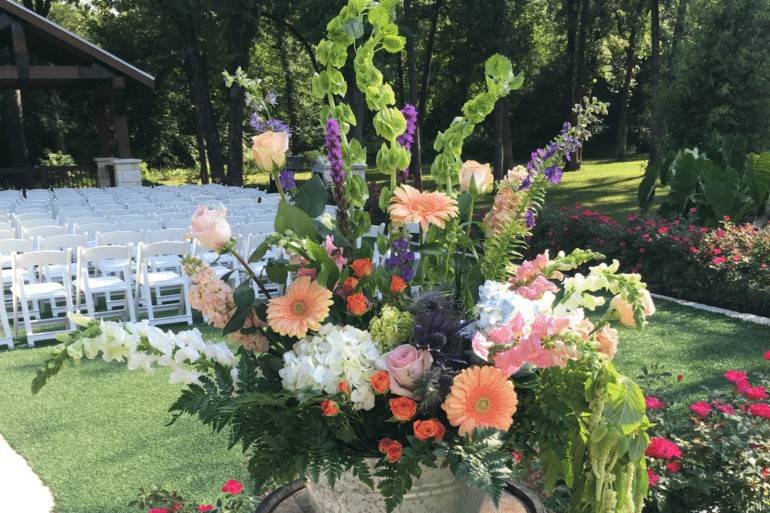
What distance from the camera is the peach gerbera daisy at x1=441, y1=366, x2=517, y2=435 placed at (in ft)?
4.19

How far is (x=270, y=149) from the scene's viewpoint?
5.08 ft

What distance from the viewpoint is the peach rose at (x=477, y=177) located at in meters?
1.66

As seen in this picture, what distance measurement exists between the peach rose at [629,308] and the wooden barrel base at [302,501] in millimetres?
671

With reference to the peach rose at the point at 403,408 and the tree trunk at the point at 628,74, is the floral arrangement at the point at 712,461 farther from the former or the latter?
the tree trunk at the point at 628,74

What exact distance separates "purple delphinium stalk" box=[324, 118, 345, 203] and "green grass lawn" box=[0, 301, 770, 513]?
2981 mm

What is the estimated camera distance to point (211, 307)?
149cm

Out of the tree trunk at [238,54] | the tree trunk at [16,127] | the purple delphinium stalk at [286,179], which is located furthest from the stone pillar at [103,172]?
the purple delphinium stalk at [286,179]

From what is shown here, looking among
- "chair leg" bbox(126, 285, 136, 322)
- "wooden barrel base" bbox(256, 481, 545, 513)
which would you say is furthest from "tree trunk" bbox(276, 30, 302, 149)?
"wooden barrel base" bbox(256, 481, 545, 513)

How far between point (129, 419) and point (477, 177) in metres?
4.33

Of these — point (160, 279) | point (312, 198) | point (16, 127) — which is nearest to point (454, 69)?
point (16, 127)

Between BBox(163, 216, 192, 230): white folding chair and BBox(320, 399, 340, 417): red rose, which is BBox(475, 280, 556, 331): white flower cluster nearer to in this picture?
BBox(320, 399, 340, 417): red rose

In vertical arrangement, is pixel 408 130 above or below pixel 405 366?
above

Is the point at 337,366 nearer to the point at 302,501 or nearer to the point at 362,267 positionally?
the point at 362,267

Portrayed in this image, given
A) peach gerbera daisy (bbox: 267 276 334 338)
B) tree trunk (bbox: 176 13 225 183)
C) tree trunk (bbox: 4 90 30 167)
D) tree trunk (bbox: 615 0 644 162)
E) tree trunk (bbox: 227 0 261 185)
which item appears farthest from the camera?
tree trunk (bbox: 615 0 644 162)
